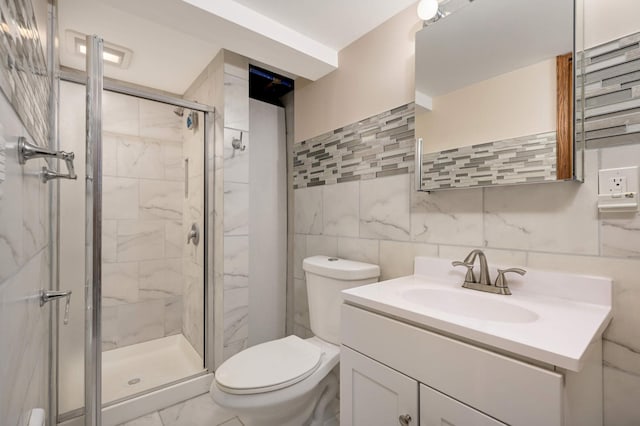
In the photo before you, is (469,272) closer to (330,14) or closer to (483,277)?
(483,277)

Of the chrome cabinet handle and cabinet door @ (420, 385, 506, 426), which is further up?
cabinet door @ (420, 385, 506, 426)

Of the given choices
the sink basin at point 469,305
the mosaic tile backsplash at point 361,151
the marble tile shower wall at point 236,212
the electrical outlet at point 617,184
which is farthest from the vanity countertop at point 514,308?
the marble tile shower wall at point 236,212

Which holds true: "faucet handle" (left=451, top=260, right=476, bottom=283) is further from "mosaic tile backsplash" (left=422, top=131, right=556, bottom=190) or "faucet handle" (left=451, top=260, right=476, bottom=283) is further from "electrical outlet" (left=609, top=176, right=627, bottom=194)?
"electrical outlet" (left=609, top=176, right=627, bottom=194)

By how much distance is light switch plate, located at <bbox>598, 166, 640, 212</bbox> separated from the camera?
833 mm

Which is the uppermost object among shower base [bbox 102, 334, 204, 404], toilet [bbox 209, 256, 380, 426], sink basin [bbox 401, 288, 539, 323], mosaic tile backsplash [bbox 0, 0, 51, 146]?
mosaic tile backsplash [bbox 0, 0, 51, 146]

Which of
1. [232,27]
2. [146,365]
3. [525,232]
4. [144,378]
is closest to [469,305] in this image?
[525,232]

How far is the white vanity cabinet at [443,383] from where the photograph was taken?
630mm

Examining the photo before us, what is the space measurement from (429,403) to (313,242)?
4.07 ft

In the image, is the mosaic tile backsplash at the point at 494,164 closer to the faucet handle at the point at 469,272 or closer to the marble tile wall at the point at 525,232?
the marble tile wall at the point at 525,232

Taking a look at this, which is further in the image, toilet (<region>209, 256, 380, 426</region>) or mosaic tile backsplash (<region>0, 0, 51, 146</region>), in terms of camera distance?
toilet (<region>209, 256, 380, 426</region>)

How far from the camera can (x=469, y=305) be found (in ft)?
3.55

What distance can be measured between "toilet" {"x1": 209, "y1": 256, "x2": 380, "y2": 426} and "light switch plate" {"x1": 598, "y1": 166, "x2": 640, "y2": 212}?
0.90m

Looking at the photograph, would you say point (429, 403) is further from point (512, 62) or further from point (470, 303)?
point (512, 62)

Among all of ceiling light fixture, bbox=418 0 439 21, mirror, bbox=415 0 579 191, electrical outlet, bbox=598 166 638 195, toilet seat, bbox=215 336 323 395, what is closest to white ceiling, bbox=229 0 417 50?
ceiling light fixture, bbox=418 0 439 21
